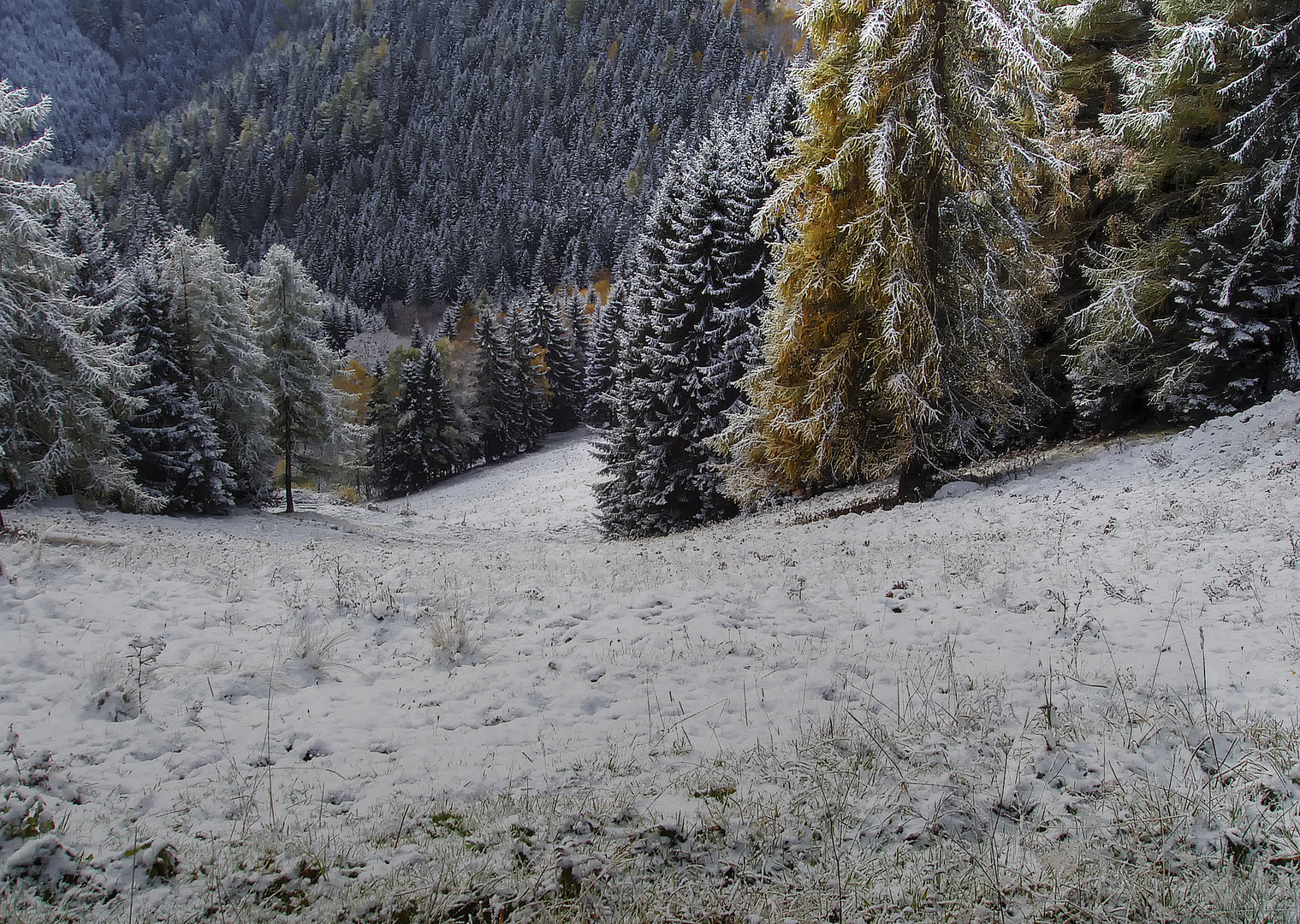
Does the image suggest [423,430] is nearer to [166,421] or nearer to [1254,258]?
[166,421]

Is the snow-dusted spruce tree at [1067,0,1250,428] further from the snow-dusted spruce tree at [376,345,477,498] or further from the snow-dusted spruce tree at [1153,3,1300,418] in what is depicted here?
the snow-dusted spruce tree at [376,345,477,498]

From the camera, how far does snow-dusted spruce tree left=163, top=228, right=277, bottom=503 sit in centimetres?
2675

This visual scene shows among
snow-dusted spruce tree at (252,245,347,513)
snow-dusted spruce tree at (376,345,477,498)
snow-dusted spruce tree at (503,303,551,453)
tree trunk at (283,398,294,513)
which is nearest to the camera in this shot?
snow-dusted spruce tree at (252,245,347,513)

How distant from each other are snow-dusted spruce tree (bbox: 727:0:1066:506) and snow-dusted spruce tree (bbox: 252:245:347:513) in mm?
23616

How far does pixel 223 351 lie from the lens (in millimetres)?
27734

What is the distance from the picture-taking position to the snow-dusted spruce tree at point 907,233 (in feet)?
40.1

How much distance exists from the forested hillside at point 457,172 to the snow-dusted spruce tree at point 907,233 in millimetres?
99144

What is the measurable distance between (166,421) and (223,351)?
3946 mm

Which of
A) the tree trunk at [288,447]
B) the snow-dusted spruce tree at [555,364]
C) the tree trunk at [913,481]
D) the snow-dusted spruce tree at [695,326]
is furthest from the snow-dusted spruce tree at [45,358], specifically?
the snow-dusted spruce tree at [555,364]

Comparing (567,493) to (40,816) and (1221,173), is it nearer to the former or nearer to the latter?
(1221,173)

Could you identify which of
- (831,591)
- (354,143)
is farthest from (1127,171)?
(354,143)

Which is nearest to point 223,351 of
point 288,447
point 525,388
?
point 288,447

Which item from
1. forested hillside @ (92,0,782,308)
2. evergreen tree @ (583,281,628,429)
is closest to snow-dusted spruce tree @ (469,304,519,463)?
evergreen tree @ (583,281,628,429)

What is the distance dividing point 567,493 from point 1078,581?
3298cm
